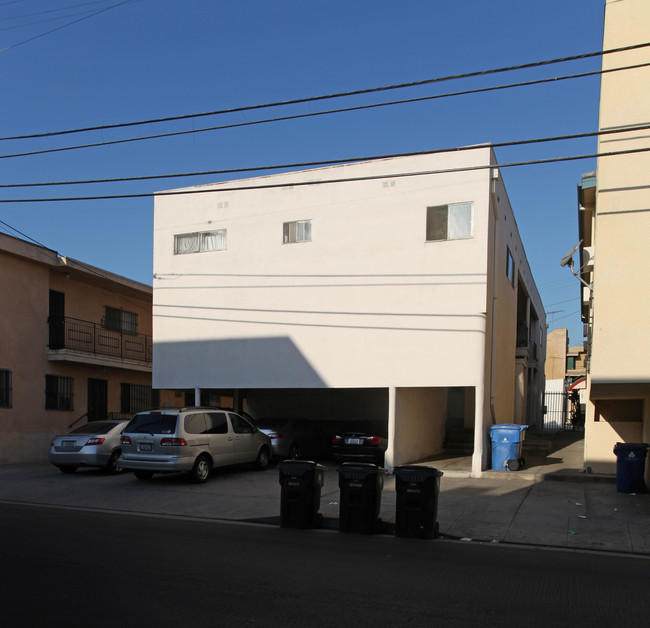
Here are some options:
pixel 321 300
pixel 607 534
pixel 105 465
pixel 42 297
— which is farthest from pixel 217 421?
pixel 42 297

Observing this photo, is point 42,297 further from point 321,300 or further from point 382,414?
point 382,414

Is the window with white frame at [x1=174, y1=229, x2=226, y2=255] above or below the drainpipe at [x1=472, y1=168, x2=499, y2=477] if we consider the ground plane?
above

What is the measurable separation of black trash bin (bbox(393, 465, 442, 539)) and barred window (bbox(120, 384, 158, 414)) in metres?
18.8

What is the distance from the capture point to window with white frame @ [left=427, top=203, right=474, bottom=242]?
16.6m

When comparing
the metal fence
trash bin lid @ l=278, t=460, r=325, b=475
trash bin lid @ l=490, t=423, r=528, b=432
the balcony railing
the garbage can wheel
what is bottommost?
the metal fence

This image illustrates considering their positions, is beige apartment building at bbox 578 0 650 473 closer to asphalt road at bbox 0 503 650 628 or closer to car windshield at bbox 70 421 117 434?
asphalt road at bbox 0 503 650 628

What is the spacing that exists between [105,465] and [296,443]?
17.5 feet

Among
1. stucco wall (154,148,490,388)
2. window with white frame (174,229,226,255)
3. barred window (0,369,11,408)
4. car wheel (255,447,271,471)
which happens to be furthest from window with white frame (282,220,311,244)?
barred window (0,369,11,408)

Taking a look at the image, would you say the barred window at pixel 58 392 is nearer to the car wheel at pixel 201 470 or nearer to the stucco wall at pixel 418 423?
the car wheel at pixel 201 470

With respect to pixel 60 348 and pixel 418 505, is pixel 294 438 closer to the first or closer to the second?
pixel 60 348

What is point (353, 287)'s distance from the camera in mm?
17719

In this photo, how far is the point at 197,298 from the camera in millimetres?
19641

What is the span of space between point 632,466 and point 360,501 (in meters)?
6.44

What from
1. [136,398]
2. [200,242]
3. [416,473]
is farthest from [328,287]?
[136,398]
